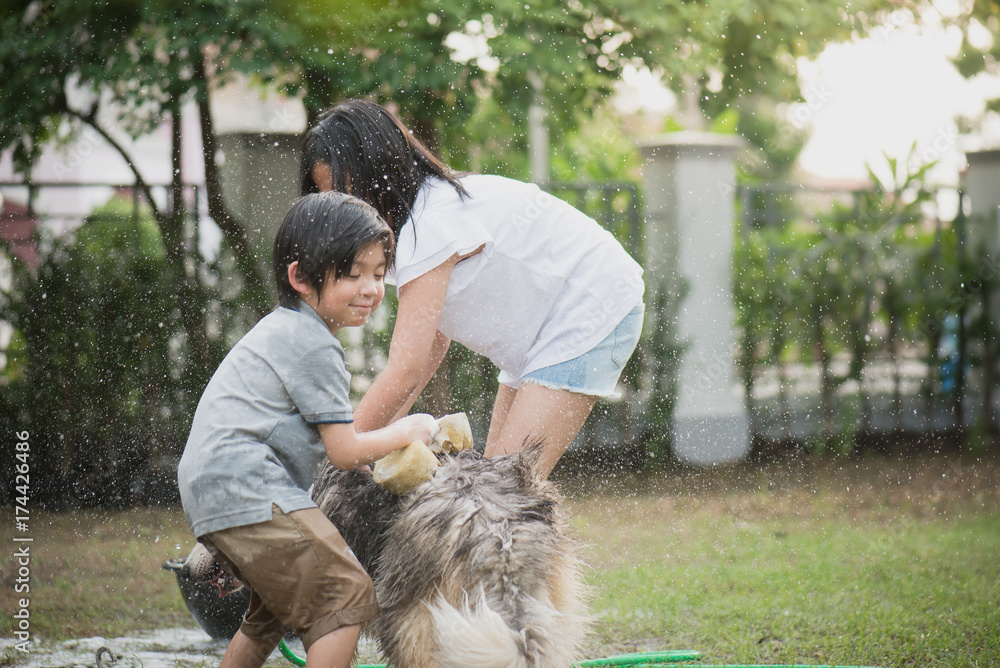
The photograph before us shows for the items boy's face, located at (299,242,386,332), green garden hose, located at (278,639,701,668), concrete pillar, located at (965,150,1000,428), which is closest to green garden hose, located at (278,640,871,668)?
green garden hose, located at (278,639,701,668)

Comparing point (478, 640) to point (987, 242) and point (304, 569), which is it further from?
point (987, 242)

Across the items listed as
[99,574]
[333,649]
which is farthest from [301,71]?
[333,649]

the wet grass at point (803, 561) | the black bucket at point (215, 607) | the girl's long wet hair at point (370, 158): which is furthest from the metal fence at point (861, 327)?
the girl's long wet hair at point (370, 158)

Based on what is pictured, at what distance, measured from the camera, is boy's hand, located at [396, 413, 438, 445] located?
6.71ft

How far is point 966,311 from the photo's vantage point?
6.99 m

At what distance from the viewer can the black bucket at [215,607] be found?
288cm

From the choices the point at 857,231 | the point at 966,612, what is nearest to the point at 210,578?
the point at 966,612

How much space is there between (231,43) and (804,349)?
4.55m

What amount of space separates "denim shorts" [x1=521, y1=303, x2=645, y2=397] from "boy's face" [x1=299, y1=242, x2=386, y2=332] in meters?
0.57

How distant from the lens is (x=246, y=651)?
2232mm

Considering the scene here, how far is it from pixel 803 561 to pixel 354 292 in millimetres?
3163

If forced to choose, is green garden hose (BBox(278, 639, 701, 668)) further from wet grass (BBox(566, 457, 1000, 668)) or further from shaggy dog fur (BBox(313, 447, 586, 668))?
shaggy dog fur (BBox(313, 447, 586, 668))

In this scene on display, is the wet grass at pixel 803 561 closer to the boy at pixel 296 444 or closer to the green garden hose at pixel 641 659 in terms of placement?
the green garden hose at pixel 641 659

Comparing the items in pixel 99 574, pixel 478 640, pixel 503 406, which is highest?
pixel 503 406
